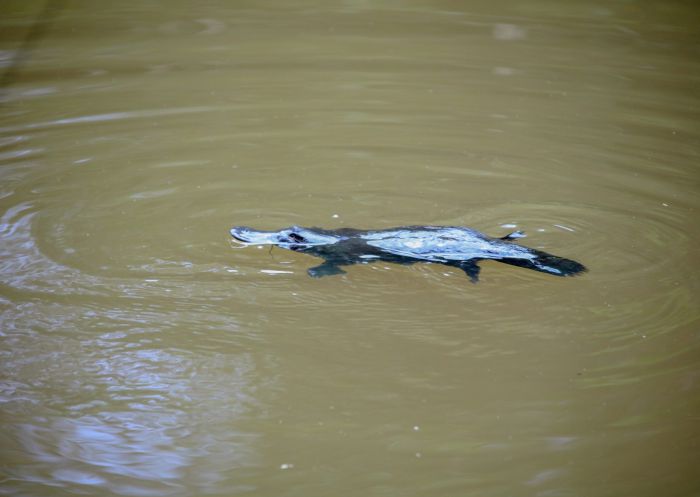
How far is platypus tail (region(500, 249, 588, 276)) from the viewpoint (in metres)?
3.76

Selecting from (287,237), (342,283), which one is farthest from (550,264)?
(287,237)

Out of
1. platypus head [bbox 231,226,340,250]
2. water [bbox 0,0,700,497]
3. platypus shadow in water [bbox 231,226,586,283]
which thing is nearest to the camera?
water [bbox 0,0,700,497]

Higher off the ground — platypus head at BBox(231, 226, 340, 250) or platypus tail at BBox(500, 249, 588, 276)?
platypus head at BBox(231, 226, 340, 250)

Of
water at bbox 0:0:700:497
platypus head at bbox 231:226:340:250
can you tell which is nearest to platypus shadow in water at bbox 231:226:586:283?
platypus head at bbox 231:226:340:250

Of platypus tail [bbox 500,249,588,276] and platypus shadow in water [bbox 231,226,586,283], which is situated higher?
platypus shadow in water [bbox 231,226,586,283]

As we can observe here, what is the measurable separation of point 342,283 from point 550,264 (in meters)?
1.00

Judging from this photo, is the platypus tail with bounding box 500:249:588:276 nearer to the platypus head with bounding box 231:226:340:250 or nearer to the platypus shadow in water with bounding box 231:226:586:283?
the platypus shadow in water with bounding box 231:226:586:283

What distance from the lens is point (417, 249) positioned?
3660mm

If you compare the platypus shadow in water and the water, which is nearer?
the water

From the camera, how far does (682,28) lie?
8.15m

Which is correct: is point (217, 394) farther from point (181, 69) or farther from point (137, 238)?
point (181, 69)

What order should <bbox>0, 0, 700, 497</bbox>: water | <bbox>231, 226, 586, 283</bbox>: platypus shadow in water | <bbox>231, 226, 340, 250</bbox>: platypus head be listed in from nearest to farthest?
1. <bbox>0, 0, 700, 497</bbox>: water
2. <bbox>231, 226, 586, 283</bbox>: platypus shadow in water
3. <bbox>231, 226, 340, 250</bbox>: platypus head

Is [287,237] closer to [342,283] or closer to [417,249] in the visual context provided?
[342,283]

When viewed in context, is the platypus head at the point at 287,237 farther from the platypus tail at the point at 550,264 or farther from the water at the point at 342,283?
the platypus tail at the point at 550,264
